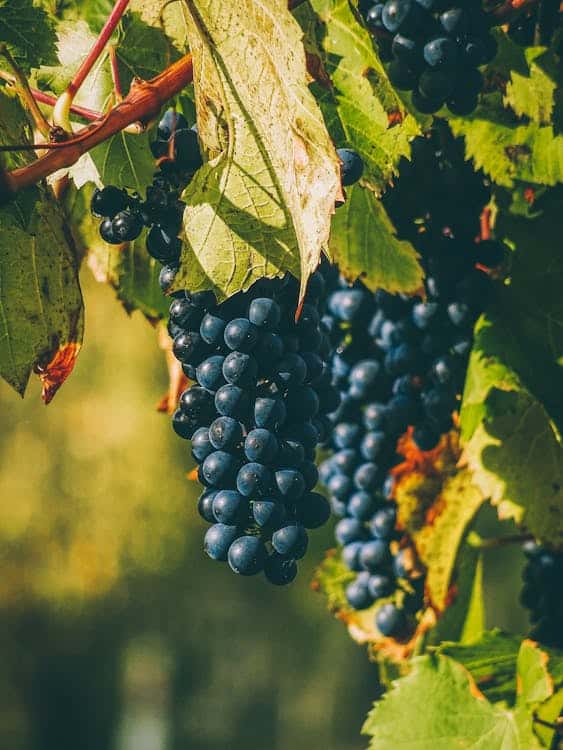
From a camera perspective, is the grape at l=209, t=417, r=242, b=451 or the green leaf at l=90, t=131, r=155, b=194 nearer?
the grape at l=209, t=417, r=242, b=451

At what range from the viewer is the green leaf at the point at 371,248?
40.5 inches

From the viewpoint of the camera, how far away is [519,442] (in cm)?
109

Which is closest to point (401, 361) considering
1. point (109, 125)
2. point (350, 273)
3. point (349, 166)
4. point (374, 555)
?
point (350, 273)

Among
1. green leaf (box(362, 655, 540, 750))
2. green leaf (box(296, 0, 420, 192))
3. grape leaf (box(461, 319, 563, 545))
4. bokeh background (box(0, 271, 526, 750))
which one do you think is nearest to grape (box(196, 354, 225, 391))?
green leaf (box(296, 0, 420, 192))

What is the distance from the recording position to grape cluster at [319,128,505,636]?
1.07 meters

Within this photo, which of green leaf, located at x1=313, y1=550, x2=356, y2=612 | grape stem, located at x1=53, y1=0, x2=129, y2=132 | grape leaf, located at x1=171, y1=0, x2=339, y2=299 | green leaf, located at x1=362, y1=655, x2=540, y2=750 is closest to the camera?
grape leaf, located at x1=171, y1=0, x2=339, y2=299

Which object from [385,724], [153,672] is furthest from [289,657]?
[385,724]

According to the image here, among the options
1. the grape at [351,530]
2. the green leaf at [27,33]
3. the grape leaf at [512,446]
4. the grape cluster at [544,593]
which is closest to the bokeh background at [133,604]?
the grape cluster at [544,593]

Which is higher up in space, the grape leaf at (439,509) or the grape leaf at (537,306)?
the grape leaf at (537,306)

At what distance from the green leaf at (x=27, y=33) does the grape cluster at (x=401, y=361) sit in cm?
37

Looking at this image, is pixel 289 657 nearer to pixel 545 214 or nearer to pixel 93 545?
pixel 93 545

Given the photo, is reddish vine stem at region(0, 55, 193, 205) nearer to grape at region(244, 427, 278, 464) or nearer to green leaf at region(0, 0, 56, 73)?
green leaf at region(0, 0, 56, 73)

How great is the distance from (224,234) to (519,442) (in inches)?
17.0

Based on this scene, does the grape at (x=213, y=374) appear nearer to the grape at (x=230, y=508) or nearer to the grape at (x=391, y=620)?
the grape at (x=230, y=508)
